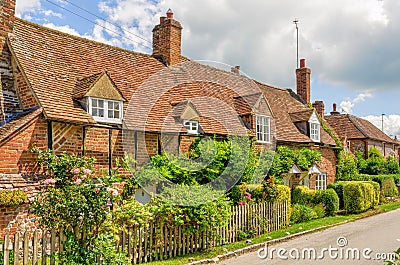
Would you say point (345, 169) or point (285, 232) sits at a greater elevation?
point (345, 169)

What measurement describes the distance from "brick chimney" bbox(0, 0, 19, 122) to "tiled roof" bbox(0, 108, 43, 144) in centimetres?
60

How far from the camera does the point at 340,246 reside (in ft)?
46.5

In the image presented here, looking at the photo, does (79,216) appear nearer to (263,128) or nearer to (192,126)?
(192,126)

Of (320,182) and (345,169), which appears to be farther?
(345,169)

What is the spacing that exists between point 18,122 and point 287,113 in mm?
19968

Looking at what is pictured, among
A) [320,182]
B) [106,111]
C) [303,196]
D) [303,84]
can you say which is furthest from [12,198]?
[303,84]

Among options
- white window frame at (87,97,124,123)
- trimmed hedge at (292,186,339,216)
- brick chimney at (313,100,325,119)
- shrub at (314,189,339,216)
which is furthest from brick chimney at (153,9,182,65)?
brick chimney at (313,100,325,119)

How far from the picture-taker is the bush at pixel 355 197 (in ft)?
74.1

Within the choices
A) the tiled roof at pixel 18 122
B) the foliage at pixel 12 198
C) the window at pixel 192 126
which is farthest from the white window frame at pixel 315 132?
the foliage at pixel 12 198

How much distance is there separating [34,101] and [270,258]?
9425mm

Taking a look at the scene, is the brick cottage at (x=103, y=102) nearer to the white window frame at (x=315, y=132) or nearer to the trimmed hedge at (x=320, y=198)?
the trimmed hedge at (x=320, y=198)

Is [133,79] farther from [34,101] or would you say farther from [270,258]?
[270,258]

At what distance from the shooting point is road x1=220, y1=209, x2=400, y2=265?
12.2 m

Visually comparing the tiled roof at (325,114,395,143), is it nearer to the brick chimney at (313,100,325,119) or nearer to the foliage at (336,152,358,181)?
the brick chimney at (313,100,325,119)
